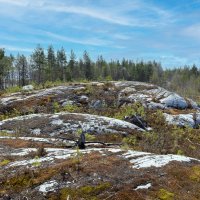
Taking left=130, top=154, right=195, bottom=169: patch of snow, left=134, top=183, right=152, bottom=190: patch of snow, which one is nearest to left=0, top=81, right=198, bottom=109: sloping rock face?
left=130, top=154, right=195, bottom=169: patch of snow

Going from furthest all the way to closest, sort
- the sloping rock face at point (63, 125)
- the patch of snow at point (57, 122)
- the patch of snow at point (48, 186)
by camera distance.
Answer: the patch of snow at point (57, 122) → the sloping rock face at point (63, 125) → the patch of snow at point (48, 186)

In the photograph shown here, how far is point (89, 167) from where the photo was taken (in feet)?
41.2

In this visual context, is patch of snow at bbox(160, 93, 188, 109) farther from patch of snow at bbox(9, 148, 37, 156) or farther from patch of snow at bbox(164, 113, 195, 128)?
patch of snow at bbox(9, 148, 37, 156)

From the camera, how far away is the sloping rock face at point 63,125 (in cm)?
2519

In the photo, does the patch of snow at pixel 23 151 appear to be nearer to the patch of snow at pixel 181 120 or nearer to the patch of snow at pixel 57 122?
the patch of snow at pixel 57 122

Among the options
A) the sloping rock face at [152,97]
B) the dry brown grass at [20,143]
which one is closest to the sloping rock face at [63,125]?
the dry brown grass at [20,143]

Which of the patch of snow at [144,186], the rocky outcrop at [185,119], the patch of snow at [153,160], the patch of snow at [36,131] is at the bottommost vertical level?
the rocky outcrop at [185,119]

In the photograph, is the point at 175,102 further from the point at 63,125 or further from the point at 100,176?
the point at 100,176

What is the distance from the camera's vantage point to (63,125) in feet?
84.5

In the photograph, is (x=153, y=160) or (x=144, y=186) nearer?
(x=144, y=186)

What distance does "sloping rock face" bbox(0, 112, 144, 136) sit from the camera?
25.2 metres

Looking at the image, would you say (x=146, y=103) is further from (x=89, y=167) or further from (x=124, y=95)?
(x=89, y=167)

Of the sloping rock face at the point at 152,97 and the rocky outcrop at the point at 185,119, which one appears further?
the sloping rock face at the point at 152,97

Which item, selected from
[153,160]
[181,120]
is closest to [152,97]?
[181,120]
